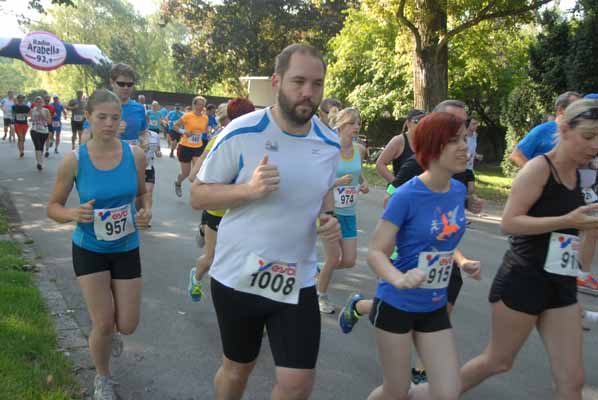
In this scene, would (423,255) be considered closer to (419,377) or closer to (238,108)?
(419,377)

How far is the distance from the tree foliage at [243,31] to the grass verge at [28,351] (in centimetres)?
3436

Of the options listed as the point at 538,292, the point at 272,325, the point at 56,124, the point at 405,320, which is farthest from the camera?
the point at 56,124

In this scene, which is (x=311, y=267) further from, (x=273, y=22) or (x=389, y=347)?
(x=273, y=22)

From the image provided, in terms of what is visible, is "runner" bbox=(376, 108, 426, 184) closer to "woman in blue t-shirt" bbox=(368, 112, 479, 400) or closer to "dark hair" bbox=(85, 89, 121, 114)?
"woman in blue t-shirt" bbox=(368, 112, 479, 400)

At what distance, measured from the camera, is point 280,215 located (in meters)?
2.82

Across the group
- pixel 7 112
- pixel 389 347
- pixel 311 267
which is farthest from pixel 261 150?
pixel 7 112

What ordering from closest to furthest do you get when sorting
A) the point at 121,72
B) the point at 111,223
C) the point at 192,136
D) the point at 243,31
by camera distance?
the point at 111,223 → the point at 121,72 → the point at 192,136 → the point at 243,31

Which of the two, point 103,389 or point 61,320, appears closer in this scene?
point 103,389

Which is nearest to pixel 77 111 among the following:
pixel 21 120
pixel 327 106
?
pixel 21 120

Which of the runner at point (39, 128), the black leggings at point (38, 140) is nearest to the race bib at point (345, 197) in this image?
the runner at point (39, 128)

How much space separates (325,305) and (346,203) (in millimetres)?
1003

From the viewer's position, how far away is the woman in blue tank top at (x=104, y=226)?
3705 mm

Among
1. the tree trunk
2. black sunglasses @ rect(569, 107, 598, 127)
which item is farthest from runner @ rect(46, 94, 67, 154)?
black sunglasses @ rect(569, 107, 598, 127)

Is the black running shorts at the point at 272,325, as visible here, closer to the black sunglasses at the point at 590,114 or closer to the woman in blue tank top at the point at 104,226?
the woman in blue tank top at the point at 104,226
